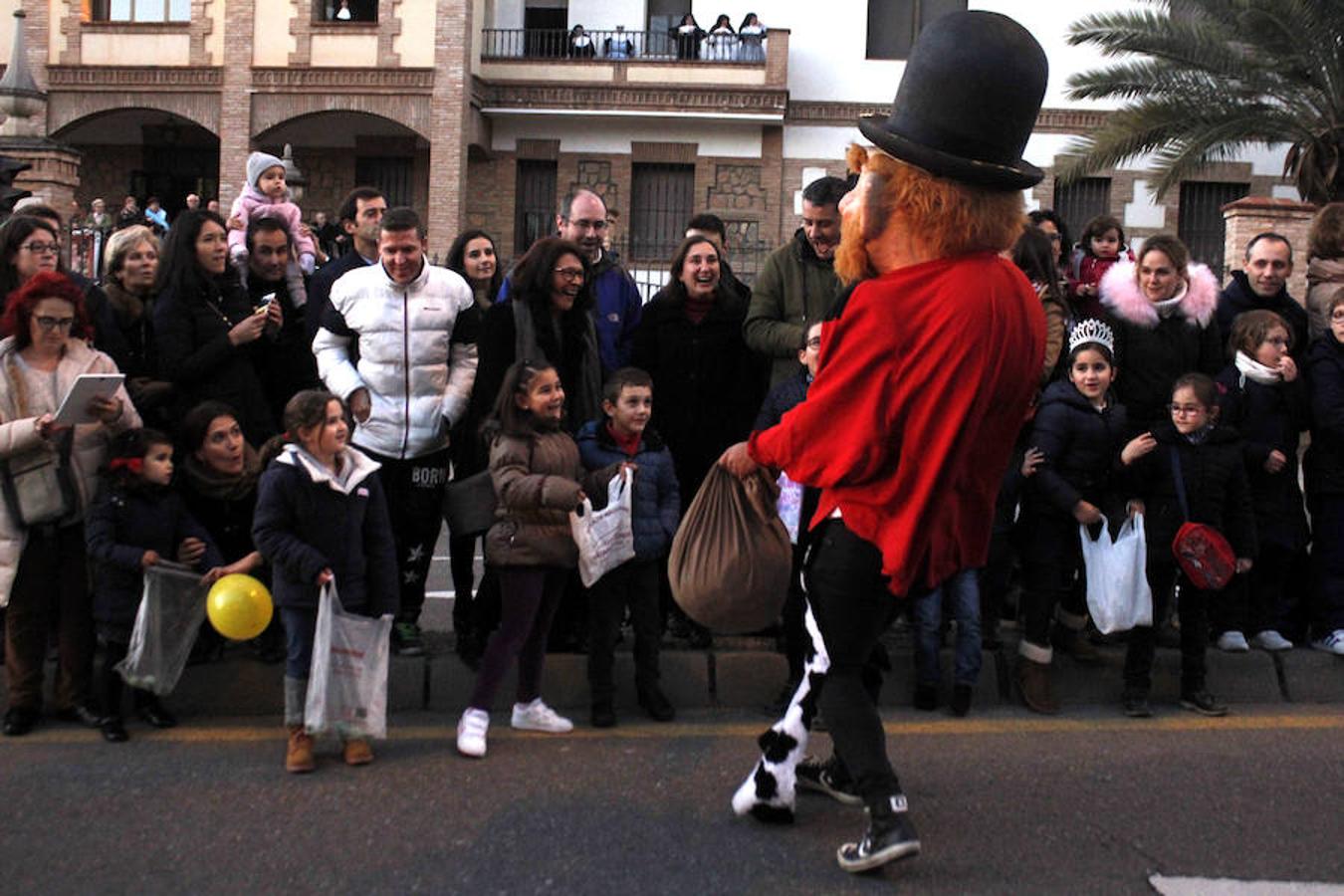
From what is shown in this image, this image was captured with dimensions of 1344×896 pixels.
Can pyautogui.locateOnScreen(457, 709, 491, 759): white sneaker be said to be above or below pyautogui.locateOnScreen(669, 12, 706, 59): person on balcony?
below

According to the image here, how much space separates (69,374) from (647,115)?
67.5 feet

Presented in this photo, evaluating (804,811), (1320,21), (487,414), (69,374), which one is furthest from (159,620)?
(1320,21)

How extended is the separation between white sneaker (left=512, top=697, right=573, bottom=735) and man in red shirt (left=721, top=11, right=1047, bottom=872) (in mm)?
1655

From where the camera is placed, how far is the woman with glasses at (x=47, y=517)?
18.8 ft

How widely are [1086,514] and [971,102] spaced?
258cm

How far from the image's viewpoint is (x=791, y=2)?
85.0 feet

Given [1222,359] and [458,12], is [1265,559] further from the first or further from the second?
[458,12]

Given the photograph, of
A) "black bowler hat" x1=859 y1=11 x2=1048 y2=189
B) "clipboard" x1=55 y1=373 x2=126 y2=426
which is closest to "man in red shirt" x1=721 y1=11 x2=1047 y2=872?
"black bowler hat" x1=859 y1=11 x2=1048 y2=189

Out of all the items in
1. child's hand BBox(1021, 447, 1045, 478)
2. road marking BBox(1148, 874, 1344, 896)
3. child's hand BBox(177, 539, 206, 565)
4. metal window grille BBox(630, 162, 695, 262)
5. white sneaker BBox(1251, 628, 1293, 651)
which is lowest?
road marking BBox(1148, 874, 1344, 896)

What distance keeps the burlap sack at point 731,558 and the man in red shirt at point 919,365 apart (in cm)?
33

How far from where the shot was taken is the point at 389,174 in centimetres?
2691

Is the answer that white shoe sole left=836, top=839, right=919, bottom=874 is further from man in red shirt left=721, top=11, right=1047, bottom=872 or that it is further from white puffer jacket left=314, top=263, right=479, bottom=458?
white puffer jacket left=314, top=263, right=479, bottom=458

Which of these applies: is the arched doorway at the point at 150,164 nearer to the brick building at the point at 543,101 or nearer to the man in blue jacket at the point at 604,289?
the brick building at the point at 543,101

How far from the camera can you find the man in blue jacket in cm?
695
